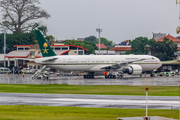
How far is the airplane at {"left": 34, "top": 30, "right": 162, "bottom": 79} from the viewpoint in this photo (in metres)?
64.1

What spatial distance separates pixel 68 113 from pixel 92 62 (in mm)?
44694

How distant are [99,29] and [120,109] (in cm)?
9165

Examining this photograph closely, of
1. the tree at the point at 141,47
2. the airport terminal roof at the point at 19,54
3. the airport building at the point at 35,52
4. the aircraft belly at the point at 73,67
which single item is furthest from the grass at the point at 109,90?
the tree at the point at 141,47

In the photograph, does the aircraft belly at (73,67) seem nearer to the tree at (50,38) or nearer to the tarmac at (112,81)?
the tarmac at (112,81)

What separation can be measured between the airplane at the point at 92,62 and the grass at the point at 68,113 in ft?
130

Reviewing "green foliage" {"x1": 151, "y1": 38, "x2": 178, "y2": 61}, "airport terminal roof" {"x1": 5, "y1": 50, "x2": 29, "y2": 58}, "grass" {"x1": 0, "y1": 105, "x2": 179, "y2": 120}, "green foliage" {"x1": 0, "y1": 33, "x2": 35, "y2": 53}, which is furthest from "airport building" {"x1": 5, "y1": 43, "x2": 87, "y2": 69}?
"grass" {"x1": 0, "y1": 105, "x2": 179, "y2": 120}

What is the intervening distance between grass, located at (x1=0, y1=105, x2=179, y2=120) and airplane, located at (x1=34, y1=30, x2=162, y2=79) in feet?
130

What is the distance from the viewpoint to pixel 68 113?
21.8 metres

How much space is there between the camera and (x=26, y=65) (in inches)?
4579

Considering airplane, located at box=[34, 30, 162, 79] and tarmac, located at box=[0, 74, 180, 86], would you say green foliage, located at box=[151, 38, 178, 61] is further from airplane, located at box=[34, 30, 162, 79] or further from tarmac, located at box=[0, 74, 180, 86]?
tarmac, located at box=[0, 74, 180, 86]

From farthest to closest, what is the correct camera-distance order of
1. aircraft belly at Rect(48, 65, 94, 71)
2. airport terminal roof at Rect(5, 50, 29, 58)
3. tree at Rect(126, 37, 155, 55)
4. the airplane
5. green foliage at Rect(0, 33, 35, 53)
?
green foliage at Rect(0, 33, 35, 53) → tree at Rect(126, 37, 155, 55) → airport terminal roof at Rect(5, 50, 29, 58) → aircraft belly at Rect(48, 65, 94, 71) → the airplane

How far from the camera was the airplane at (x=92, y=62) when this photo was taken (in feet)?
210

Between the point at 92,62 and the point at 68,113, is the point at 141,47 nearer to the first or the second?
the point at 92,62

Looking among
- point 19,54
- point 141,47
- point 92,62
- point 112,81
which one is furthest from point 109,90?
point 141,47
